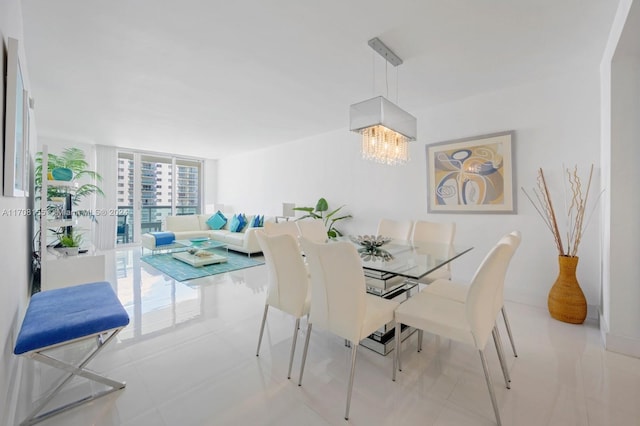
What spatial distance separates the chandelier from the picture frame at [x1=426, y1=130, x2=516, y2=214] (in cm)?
114

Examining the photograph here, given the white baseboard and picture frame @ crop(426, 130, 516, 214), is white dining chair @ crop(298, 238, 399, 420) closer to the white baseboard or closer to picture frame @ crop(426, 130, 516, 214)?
the white baseboard

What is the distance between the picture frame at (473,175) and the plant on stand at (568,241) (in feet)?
0.90

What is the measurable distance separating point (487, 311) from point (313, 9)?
230 centimetres

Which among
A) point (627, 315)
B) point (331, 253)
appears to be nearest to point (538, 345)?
point (627, 315)

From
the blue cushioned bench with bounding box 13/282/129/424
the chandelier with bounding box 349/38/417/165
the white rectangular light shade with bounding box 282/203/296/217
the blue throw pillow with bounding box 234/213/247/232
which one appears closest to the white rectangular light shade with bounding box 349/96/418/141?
the chandelier with bounding box 349/38/417/165

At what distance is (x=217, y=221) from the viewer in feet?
22.2

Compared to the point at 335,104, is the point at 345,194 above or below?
below

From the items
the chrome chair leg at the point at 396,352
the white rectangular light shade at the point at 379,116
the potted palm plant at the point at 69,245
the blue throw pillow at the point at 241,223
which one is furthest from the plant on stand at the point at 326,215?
the potted palm plant at the point at 69,245

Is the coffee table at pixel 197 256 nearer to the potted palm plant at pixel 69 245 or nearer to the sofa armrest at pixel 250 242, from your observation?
the sofa armrest at pixel 250 242

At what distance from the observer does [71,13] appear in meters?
1.93

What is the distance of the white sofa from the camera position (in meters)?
5.33

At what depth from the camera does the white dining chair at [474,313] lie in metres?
1.37

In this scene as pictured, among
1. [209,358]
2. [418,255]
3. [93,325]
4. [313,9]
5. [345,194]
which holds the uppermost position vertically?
[313,9]

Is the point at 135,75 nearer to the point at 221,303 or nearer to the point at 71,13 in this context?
the point at 71,13
